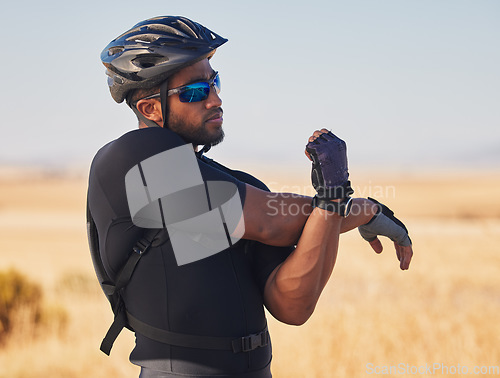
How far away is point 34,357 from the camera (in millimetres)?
8172

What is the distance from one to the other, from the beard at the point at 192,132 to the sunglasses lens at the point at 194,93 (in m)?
0.10

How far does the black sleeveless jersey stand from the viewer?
2.66 meters

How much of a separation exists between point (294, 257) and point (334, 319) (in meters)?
5.62

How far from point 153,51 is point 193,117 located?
37cm

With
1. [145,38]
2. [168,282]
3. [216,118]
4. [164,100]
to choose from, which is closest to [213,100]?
[216,118]

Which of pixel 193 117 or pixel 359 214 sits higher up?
pixel 193 117

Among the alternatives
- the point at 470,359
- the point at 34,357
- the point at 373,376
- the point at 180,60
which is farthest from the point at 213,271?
the point at 34,357

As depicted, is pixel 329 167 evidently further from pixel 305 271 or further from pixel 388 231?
pixel 388 231

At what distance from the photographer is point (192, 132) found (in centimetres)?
297

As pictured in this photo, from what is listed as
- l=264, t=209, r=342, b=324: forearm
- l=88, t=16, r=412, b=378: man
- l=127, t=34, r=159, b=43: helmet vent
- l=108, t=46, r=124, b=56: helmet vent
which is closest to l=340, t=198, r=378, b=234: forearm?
l=88, t=16, r=412, b=378: man

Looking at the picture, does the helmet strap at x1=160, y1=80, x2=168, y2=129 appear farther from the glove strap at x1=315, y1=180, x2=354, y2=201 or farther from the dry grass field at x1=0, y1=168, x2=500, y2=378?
the dry grass field at x1=0, y1=168, x2=500, y2=378

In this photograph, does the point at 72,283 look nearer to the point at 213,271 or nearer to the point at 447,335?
the point at 447,335

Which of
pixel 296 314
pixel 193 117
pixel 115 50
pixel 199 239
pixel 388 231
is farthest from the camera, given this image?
pixel 115 50

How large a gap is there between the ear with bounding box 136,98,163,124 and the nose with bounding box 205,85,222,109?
23cm
